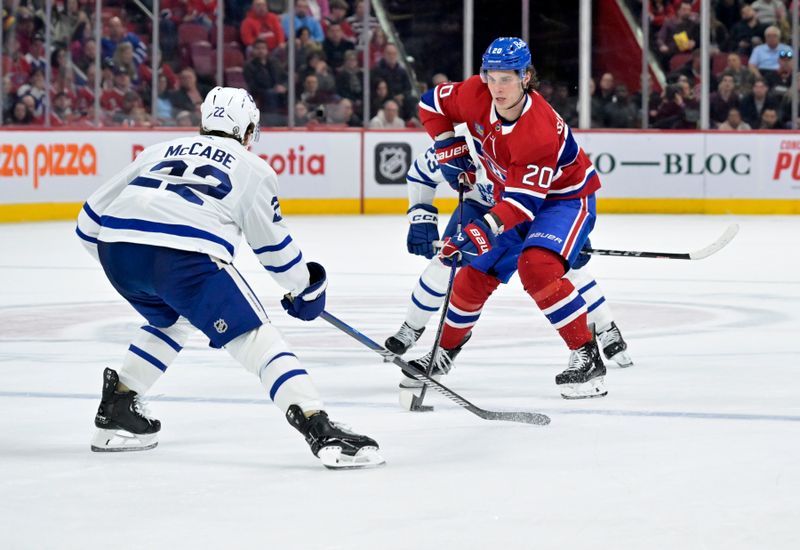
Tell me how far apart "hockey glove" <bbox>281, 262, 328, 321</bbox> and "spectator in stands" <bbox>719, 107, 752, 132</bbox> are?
10.3 m

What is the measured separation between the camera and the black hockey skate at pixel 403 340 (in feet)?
16.0

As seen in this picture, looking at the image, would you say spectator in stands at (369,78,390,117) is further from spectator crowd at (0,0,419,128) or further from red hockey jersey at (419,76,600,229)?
red hockey jersey at (419,76,600,229)

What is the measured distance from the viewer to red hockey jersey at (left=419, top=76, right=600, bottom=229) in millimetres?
4270

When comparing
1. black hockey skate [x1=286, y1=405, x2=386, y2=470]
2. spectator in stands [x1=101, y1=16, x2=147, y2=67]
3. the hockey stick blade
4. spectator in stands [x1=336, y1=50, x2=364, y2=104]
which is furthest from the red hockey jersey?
spectator in stands [x1=336, y1=50, x2=364, y2=104]

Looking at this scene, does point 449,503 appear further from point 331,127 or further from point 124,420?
point 331,127

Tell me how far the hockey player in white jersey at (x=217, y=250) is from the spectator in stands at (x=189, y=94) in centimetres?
954

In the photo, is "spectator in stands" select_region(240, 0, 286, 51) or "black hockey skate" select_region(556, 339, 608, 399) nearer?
"black hockey skate" select_region(556, 339, 608, 399)

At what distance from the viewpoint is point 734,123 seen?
43.7 feet

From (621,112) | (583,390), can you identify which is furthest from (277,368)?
(621,112)

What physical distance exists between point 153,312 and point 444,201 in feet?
31.0

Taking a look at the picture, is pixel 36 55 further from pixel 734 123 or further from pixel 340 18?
pixel 734 123

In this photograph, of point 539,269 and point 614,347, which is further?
point 614,347

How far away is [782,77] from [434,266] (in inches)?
369

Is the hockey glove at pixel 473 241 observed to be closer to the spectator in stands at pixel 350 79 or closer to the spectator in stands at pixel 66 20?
the spectator in stands at pixel 66 20
